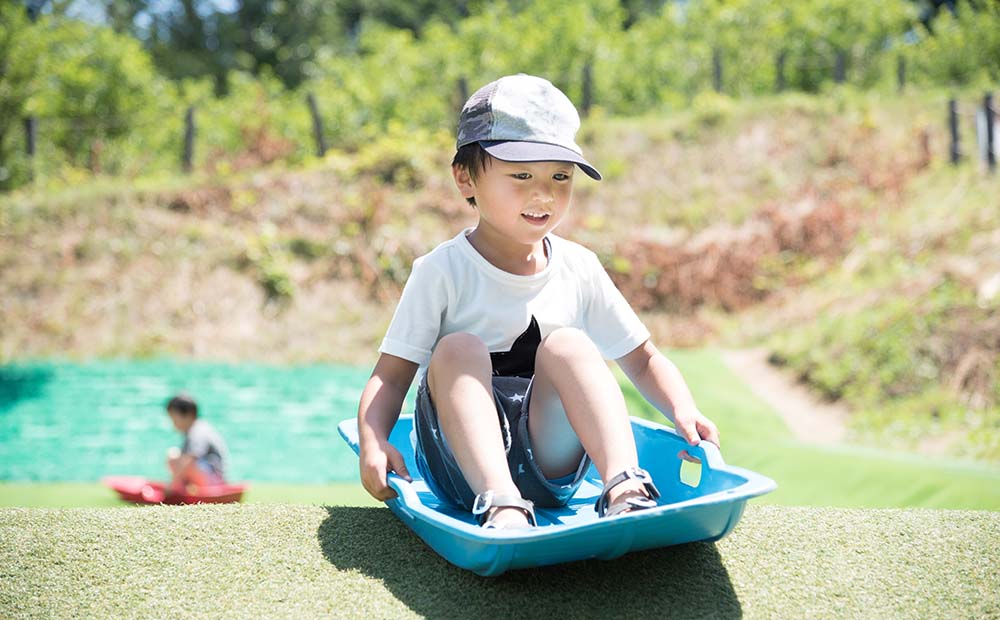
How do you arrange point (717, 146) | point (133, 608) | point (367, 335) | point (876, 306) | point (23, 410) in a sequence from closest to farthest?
1. point (133, 608)
2. point (876, 306)
3. point (23, 410)
4. point (367, 335)
5. point (717, 146)

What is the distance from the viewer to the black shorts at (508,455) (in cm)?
209

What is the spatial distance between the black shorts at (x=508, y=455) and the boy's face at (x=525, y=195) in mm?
360

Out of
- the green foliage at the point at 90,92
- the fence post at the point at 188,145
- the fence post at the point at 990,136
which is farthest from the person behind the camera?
the green foliage at the point at 90,92

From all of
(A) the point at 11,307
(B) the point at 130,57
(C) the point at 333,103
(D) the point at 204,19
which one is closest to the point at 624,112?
(C) the point at 333,103

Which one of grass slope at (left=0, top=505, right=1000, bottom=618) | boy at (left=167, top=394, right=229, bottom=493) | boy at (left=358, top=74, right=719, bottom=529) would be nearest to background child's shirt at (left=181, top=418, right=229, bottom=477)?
boy at (left=167, top=394, right=229, bottom=493)

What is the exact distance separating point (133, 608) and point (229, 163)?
36.5ft

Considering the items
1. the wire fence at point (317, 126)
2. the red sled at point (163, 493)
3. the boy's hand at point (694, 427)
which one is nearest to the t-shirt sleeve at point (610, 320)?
the boy's hand at point (694, 427)

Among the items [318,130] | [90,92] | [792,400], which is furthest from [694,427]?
[90,92]

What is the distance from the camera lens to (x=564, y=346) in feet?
6.40

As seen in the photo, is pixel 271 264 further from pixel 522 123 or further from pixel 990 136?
pixel 522 123

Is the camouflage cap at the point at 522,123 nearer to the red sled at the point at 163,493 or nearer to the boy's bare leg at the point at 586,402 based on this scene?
the boy's bare leg at the point at 586,402

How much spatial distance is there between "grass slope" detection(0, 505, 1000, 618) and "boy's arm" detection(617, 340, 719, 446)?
0.25 metres

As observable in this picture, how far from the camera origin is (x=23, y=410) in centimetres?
802

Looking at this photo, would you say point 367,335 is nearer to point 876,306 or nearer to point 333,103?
point 876,306
